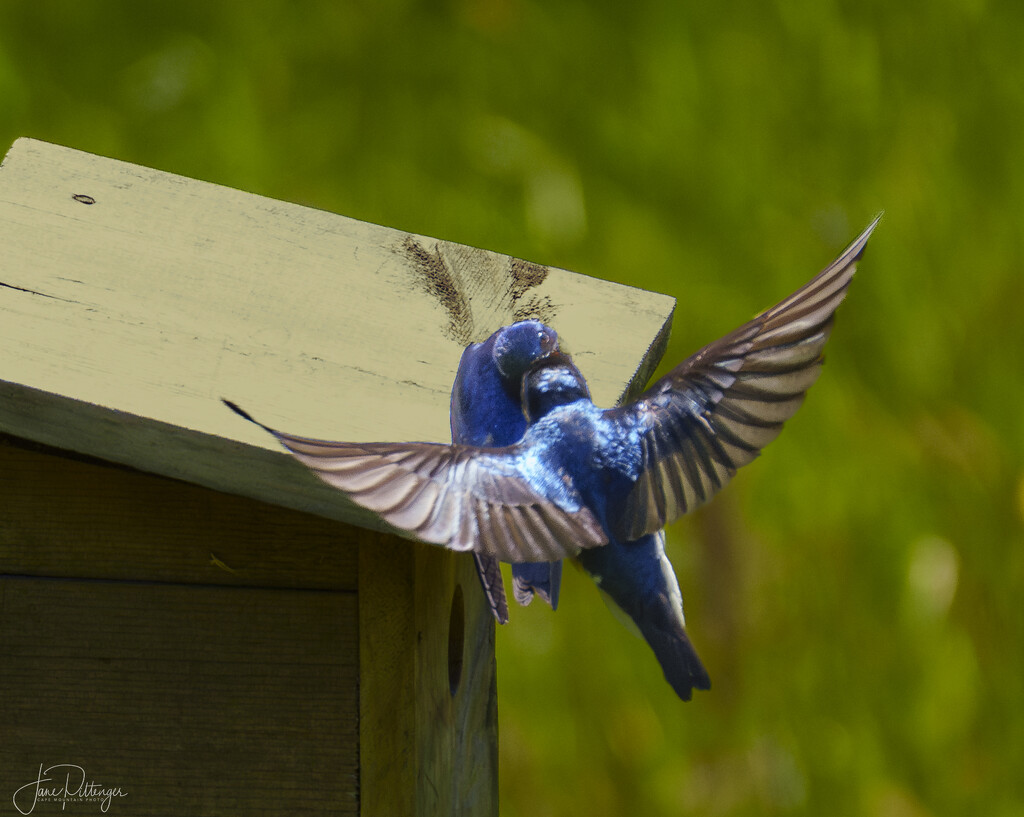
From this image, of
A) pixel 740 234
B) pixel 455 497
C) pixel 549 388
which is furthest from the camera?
pixel 740 234

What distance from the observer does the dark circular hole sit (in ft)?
3.40

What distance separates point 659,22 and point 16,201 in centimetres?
110

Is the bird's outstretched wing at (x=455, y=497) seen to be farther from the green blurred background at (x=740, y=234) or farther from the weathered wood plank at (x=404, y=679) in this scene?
the green blurred background at (x=740, y=234)

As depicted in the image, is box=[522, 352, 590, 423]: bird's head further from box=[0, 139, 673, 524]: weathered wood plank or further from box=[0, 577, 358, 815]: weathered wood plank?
box=[0, 577, 358, 815]: weathered wood plank

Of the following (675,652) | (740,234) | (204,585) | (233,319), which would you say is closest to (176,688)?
(204,585)

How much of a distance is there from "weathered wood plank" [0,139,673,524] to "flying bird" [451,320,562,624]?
32 mm

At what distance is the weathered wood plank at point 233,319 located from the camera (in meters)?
0.77

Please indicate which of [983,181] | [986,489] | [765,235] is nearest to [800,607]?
[986,489]

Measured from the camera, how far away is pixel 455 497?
0.63 metres

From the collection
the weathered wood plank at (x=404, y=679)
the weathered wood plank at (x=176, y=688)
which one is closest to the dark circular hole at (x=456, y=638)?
the weathered wood plank at (x=404, y=679)

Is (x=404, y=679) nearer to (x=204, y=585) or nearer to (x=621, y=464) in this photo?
(x=204, y=585)

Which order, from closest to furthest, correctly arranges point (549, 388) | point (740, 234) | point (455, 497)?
point (455, 497), point (549, 388), point (740, 234)

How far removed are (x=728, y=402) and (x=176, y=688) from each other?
18.6 inches

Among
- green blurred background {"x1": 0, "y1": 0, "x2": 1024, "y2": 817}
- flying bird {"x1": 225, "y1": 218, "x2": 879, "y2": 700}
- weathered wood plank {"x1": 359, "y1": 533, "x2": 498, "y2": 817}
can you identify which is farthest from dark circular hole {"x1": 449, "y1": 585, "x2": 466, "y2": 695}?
green blurred background {"x1": 0, "y1": 0, "x2": 1024, "y2": 817}
